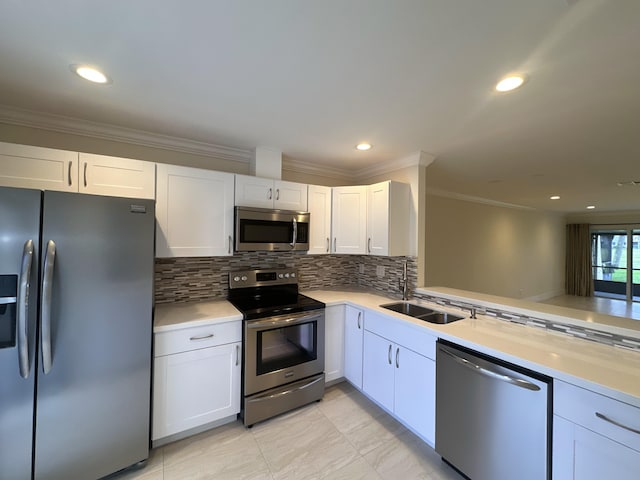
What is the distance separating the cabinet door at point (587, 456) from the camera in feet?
3.63

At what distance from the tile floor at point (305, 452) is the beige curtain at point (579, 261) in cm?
928

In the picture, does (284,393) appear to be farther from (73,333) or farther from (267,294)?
(73,333)

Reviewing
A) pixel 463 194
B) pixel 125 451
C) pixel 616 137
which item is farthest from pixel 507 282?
pixel 125 451

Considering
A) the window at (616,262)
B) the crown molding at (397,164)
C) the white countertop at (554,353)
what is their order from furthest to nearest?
the window at (616,262), the crown molding at (397,164), the white countertop at (554,353)

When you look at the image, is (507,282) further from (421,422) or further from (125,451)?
(125,451)

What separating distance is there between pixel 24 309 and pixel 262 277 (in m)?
1.70

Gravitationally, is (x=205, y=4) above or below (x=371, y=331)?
above

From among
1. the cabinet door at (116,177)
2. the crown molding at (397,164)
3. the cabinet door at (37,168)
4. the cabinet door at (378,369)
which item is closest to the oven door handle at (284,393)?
the cabinet door at (378,369)

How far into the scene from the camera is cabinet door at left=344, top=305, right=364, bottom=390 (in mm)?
2553

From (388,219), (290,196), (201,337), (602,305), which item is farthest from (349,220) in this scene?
(602,305)

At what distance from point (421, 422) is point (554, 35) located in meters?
2.38

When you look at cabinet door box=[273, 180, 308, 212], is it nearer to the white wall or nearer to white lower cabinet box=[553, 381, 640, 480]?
white lower cabinet box=[553, 381, 640, 480]

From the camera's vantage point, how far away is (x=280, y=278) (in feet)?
9.48

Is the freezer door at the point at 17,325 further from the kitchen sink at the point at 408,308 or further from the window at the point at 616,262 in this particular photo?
the window at the point at 616,262
